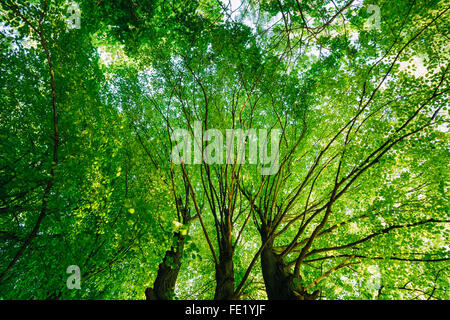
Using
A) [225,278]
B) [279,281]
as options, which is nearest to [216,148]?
[225,278]

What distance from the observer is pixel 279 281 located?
4.42 m

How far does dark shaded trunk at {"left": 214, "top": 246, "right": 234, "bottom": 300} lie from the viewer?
3933 mm

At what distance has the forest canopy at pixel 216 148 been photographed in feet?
12.7

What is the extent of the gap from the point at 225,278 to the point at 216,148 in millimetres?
3880

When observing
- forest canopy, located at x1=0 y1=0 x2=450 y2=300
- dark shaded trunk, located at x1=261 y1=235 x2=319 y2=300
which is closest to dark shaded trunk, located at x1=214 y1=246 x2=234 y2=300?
forest canopy, located at x1=0 y1=0 x2=450 y2=300

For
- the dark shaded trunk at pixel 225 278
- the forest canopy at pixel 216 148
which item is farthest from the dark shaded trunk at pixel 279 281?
the dark shaded trunk at pixel 225 278

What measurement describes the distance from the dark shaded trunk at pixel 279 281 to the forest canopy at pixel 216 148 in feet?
0.12

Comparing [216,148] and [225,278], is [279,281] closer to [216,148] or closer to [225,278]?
[225,278]

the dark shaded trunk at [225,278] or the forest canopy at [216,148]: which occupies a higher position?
the forest canopy at [216,148]

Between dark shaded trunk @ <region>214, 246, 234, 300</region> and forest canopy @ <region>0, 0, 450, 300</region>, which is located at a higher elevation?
forest canopy @ <region>0, 0, 450, 300</region>

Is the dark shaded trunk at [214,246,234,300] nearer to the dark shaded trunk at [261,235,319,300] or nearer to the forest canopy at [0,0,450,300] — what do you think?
the forest canopy at [0,0,450,300]

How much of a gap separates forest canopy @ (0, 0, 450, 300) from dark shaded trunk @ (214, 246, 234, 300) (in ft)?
0.09

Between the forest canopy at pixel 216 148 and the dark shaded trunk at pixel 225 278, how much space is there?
29 mm

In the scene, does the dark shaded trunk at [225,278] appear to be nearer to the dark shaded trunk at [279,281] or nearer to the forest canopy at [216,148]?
the forest canopy at [216,148]
